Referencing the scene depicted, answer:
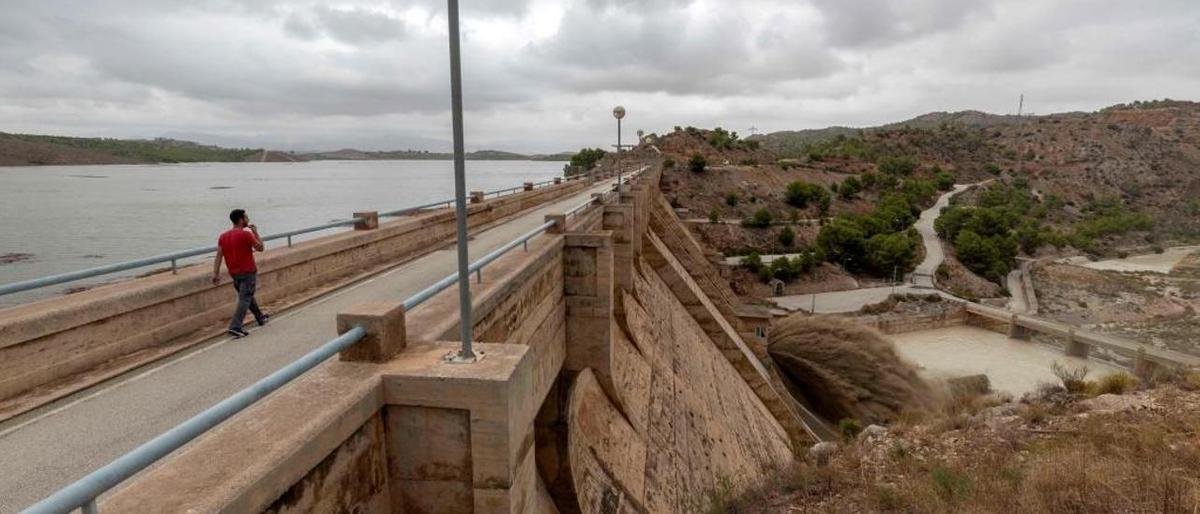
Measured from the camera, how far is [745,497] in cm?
1145

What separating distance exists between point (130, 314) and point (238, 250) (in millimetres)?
1142

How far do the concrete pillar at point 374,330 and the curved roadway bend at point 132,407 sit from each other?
5.26 ft

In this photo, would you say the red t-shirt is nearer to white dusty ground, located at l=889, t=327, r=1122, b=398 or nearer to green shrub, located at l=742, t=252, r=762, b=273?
white dusty ground, located at l=889, t=327, r=1122, b=398

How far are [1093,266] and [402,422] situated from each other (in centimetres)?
8005

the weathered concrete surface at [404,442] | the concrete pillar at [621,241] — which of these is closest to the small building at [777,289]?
the concrete pillar at [621,241]

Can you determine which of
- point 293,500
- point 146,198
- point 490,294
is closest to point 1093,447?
point 490,294

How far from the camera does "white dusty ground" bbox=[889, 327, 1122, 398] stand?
32.3 meters

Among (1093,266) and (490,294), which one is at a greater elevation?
(490,294)

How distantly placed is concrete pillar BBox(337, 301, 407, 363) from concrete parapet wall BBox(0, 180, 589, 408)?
2.90 metres

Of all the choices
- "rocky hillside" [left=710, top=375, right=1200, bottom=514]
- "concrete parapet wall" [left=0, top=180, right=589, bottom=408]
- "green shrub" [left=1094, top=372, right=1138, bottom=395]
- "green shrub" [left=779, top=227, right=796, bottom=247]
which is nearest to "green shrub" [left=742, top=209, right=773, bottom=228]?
"green shrub" [left=779, top=227, right=796, bottom=247]

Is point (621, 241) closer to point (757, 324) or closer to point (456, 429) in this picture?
point (456, 429)

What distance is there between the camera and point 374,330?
4.12m

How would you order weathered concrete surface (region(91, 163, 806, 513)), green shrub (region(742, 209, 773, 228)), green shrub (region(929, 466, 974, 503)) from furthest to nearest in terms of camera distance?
green shrub (region(742, 209, 773, 228)), green shrub (region(929, 466, 974, 503)), weathered concrete surface (region(91, 163, 806, 513))

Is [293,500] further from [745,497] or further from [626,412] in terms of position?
[745,497]
